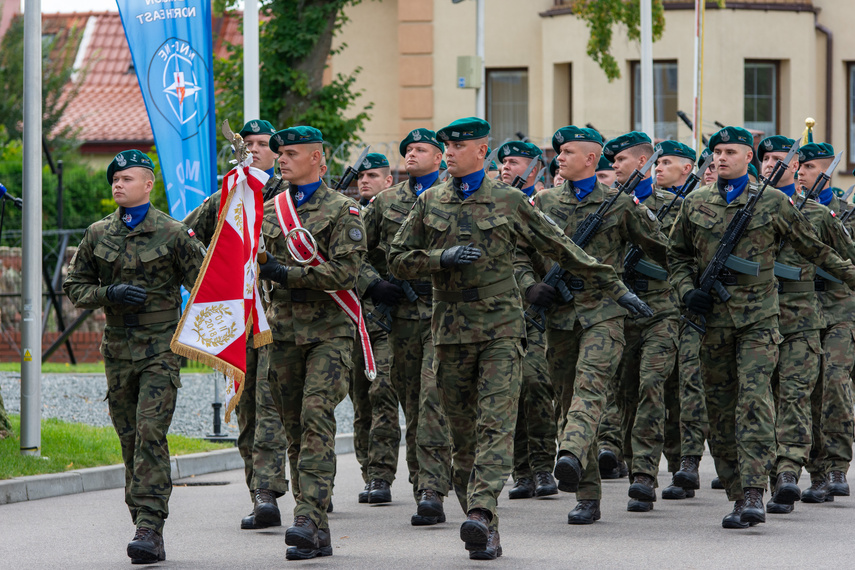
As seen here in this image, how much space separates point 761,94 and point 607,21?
435 cm

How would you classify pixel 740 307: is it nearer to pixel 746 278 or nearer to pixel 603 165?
pixel 746 278

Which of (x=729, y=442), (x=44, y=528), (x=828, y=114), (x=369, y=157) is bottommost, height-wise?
(x=44, y=528)

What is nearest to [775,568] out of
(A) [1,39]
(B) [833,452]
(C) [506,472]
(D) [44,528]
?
(C) [506,472]

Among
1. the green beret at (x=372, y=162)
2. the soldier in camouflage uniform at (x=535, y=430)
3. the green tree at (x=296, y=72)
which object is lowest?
the soldier in camouflage uniform at (x=535, y=430)

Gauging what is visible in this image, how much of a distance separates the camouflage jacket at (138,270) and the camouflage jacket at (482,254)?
1.20 meters

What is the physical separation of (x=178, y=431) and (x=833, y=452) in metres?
6.59

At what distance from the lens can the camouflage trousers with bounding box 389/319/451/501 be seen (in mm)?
8625

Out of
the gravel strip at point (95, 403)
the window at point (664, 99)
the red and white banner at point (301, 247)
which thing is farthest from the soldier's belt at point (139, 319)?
the window at point (664, 99)

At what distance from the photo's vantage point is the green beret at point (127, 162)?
7.77m

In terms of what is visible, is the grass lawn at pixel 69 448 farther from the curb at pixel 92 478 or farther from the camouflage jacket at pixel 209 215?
the camouflage jacket at pixel 209 215

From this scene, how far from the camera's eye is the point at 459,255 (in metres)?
7.17

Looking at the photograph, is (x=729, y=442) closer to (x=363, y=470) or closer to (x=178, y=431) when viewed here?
(x=363, y=470)

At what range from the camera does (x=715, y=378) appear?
853 centimetres

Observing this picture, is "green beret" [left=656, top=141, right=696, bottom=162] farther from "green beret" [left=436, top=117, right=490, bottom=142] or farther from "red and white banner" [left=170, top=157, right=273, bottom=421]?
"red and white banner" [left=170, top=157, right=273, bottom=421]
